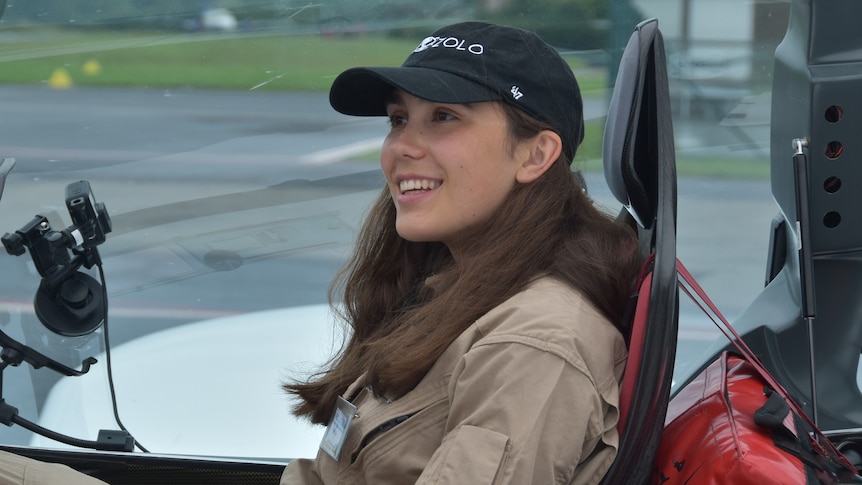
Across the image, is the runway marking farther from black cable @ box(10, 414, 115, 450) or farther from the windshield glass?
black cable @ box(10, 414, 115, 450)

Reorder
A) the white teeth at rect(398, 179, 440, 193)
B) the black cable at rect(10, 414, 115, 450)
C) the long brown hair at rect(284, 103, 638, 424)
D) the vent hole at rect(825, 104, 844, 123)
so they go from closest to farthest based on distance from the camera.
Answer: the long brown hair at rect(284, 103, 638, 424) < the white teeth at rect(398, 179, 440, 193) < the vent hole at rect(825, 104, 844, 123) < the black cable at rect(10, 414, 115, 450)

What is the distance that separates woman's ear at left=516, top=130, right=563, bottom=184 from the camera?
1374 mm

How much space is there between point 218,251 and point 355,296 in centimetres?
79

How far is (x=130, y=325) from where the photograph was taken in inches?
95.0

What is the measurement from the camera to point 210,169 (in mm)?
2424

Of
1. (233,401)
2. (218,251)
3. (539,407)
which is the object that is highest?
(539,407)

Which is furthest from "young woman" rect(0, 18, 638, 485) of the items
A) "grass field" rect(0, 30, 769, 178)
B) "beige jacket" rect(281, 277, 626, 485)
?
"grass field" rect(0, 30, 769, 178)

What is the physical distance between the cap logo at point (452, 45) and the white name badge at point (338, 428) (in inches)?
20.5

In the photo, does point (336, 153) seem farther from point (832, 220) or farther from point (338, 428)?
point (832, 220)

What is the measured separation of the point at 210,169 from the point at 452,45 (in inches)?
46.7

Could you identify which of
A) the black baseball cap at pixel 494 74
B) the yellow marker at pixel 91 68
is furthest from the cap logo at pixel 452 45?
the yellow marker at pixel 91 68

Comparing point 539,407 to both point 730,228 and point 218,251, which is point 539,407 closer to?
point 218,251

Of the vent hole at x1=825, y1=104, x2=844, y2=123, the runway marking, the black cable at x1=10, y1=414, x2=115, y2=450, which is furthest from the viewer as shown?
the runway marking

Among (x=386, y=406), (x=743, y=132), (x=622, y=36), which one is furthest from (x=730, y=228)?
(x=386, y=406)
